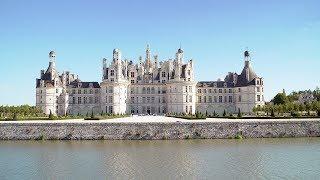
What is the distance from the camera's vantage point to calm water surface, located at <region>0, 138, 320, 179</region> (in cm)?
2197

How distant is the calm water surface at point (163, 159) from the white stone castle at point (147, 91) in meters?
31.8

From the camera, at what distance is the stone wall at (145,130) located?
36.3m

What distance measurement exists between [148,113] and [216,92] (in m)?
11.9

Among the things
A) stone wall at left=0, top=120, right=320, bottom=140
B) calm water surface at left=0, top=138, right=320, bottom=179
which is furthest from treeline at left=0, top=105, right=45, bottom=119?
calm water surface at left=0, top=138, right=320, bottom=179

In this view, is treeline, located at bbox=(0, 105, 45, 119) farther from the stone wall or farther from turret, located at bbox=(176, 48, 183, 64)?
turret, located at bbox=(176, 48, 183, 64)

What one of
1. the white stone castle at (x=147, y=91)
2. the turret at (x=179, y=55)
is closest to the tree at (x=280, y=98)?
the white stone castle at (x=147, y=91)

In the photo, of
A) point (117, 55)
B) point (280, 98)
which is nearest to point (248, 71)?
point (280, 98)

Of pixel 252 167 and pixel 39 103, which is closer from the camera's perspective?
pixel 252 167

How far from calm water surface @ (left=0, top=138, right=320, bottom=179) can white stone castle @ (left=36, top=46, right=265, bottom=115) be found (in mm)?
31801

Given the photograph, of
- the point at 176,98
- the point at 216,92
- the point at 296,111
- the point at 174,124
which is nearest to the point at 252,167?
the point at 174,124

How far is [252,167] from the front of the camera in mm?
23500

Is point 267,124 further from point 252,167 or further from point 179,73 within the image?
point 179,73

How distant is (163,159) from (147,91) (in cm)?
4370

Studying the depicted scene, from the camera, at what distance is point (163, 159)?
1038 inches
